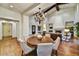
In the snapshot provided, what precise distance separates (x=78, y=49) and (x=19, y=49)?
3.86 ft

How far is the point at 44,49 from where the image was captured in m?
2.30

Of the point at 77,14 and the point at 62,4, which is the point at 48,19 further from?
the point at 77,14

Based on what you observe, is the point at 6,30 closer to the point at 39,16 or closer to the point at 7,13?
the point at 7,13

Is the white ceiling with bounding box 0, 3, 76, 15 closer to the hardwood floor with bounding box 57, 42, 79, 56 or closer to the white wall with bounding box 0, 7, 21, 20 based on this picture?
the white wall with bounding box 0, 7, 21, 20

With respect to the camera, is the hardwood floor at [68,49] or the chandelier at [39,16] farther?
the chandelier at [39,16]

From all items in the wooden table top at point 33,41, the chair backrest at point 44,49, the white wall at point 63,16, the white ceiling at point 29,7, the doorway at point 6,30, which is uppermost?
the white ceiling at point 29,7

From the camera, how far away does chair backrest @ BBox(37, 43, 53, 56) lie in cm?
225

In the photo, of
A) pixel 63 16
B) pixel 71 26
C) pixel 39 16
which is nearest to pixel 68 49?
pixel 71 26

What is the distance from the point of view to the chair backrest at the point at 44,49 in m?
2.25

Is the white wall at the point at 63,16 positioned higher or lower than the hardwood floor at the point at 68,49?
higher

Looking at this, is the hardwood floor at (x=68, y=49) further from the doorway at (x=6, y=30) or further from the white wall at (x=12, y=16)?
the doorway at (x=6, y=30)

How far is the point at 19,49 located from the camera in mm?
2240

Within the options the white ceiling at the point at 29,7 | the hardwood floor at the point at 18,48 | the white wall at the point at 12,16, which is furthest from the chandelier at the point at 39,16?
the hardwood floor at the point at 18,48

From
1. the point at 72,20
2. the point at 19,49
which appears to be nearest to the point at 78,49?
the point at 72,20
